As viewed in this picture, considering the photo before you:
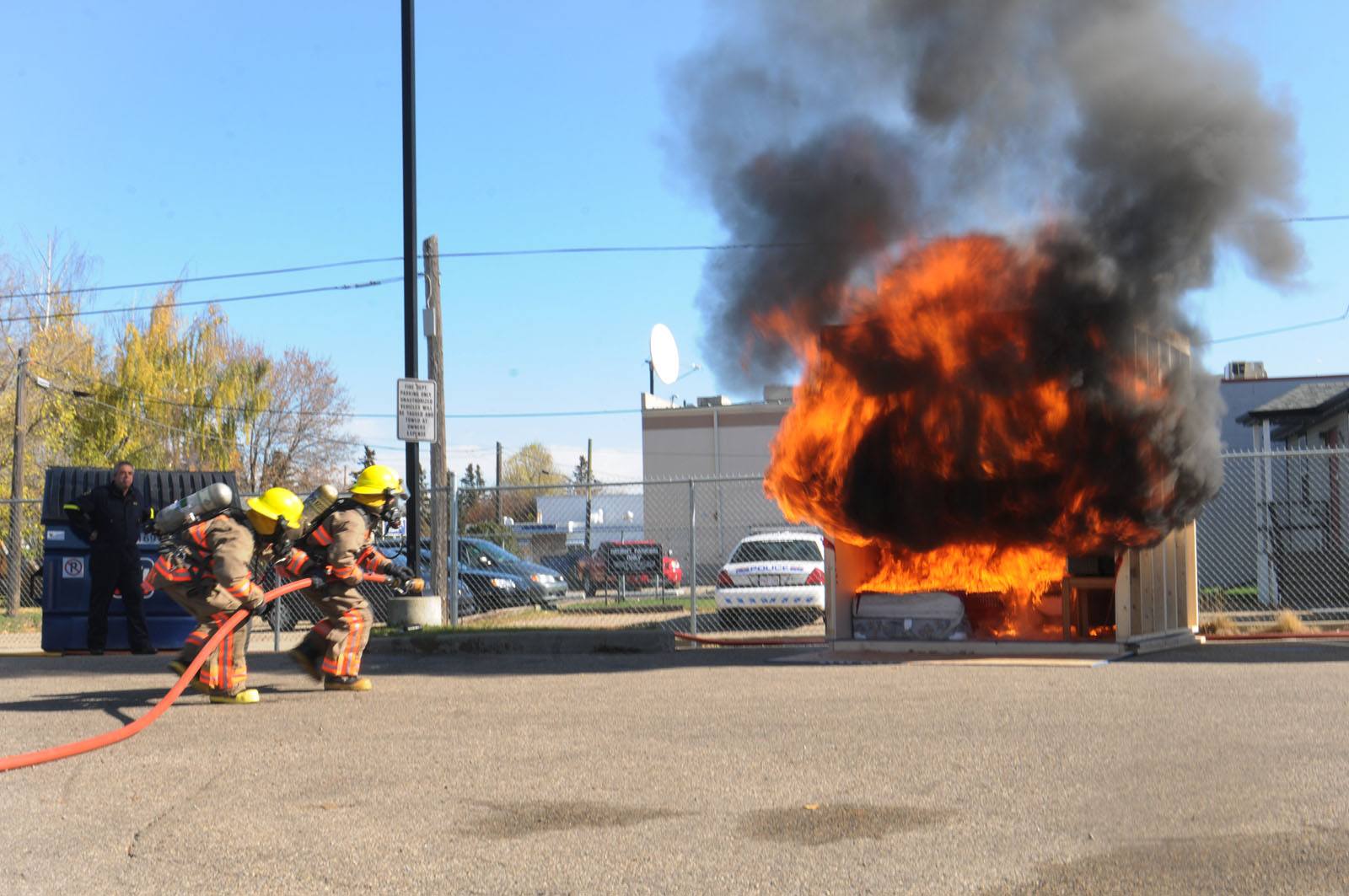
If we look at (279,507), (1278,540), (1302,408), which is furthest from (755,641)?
(1302,408)

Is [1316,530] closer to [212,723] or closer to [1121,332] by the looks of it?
[1121,332]

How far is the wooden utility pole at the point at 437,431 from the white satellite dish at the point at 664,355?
4.37 meters

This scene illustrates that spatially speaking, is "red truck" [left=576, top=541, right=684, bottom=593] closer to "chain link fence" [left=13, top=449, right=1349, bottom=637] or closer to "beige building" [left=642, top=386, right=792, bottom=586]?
"chain link fence" [left=13, top=449, right=1349, bottom=637]

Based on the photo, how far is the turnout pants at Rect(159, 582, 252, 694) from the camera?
8289mm

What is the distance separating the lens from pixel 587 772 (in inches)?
226

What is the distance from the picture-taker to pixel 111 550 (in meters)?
12.0

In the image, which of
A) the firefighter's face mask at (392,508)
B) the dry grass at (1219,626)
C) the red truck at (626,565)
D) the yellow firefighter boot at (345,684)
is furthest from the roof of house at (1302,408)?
the yellow firefighter boot at (345,684)

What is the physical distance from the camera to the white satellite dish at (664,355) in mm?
18797

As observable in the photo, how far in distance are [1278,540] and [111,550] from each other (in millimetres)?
15502

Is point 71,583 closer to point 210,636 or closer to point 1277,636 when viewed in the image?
point 210,636

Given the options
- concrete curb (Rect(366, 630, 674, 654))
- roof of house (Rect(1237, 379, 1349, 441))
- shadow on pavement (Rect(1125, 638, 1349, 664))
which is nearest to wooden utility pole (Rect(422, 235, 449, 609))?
concrete curb (Rect(366, 630, 674, 654))

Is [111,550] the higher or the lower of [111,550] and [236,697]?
the higher

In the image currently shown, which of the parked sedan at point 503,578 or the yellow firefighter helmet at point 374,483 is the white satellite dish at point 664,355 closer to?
the parked sedan at point 503,578

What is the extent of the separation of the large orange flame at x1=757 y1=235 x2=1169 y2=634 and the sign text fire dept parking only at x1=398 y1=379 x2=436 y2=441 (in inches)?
164
